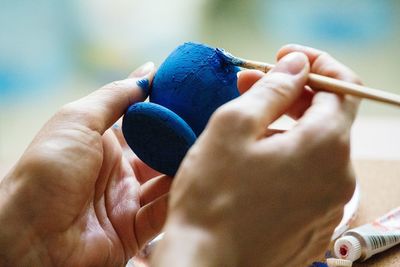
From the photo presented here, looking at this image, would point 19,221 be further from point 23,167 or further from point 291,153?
point 291,153

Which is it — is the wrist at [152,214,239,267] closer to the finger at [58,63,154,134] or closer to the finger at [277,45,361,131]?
the finger at [277,45,361,131]

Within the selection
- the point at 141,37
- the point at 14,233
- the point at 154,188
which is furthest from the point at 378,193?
the point at 141,37

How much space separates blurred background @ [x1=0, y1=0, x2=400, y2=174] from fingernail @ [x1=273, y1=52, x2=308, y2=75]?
1017 millimetres

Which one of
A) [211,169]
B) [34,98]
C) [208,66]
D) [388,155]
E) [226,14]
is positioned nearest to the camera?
[211,169]

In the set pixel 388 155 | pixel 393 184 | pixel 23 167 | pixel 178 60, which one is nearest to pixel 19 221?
pixel 23 167

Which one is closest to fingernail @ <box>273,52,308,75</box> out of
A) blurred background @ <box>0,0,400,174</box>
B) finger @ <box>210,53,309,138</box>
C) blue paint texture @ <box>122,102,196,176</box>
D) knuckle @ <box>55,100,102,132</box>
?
finger @ <box>210,53,309,138</box>

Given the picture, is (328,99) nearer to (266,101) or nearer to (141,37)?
(266,101)

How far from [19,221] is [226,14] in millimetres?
1324

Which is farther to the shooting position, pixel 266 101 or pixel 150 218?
pixel 150 218

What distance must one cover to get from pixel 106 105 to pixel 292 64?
267 mm

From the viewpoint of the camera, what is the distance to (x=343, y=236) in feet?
2.66

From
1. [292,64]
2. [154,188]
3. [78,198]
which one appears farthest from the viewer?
[154,188]

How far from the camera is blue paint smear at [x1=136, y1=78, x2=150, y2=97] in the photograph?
2.42 ft

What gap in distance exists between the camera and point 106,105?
742 millimetres
